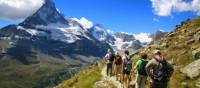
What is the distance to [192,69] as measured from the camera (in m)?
32.9

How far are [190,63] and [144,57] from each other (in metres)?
10.5

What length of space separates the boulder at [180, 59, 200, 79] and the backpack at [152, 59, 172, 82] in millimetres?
10041

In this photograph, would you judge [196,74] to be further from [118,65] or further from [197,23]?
[197,23]

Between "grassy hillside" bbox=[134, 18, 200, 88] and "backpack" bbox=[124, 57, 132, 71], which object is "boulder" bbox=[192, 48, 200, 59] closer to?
"grassy hillside" bbox=[134, 18, 200, 88]

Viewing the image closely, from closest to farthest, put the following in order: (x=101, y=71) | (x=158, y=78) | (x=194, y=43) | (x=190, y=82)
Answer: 1. (x=158, y=78)
2. (x=190, y=82)
3. (x=194, y=43)
4. (x=101, y=71)

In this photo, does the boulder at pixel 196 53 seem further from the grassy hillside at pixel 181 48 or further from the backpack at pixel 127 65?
the backpack at pixel 127 65

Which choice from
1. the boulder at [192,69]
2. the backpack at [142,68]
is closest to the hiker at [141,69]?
the backpack at [142,68]

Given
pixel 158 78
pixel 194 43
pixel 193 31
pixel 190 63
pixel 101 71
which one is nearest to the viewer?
pixel 158 78

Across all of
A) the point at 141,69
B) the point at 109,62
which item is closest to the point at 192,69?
the point at 141,69

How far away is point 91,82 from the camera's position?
132ft

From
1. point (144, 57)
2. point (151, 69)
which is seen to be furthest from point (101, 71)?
point (151, 69)

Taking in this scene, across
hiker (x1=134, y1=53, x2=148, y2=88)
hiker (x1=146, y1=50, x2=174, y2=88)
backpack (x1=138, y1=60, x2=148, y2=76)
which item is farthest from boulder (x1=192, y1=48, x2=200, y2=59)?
hiker (x1=146, y1=50, x2=174, y2=88)

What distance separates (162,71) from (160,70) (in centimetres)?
13

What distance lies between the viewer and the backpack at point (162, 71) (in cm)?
2223
